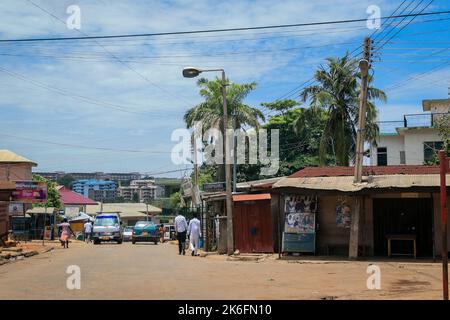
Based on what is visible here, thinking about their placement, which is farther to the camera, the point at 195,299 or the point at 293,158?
Answer: the point at 293,158

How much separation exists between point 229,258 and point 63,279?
844 cm

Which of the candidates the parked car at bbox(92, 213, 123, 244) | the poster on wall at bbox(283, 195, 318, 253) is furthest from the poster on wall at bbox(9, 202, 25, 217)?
the poster on wall at bbox(283, 195, 318, 253)

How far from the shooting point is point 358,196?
1930cm

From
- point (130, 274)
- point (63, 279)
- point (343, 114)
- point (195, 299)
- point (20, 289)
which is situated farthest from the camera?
point (343, 114)

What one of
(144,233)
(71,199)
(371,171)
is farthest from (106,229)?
(71,199)

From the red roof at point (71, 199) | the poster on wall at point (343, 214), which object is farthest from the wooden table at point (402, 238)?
the red roof at point (71, 199)

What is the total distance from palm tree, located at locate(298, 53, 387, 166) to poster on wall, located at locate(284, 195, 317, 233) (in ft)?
45.2

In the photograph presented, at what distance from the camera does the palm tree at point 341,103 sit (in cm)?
3366

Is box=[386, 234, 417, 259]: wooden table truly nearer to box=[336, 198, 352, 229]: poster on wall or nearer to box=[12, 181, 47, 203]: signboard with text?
box=[336, 198, 352, 229]: poster on wall

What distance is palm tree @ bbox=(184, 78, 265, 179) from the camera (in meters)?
39.5

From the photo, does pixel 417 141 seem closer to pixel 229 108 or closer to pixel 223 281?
pixel 229 108

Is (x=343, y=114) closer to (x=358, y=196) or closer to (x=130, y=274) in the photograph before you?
(x=358, y=196)
